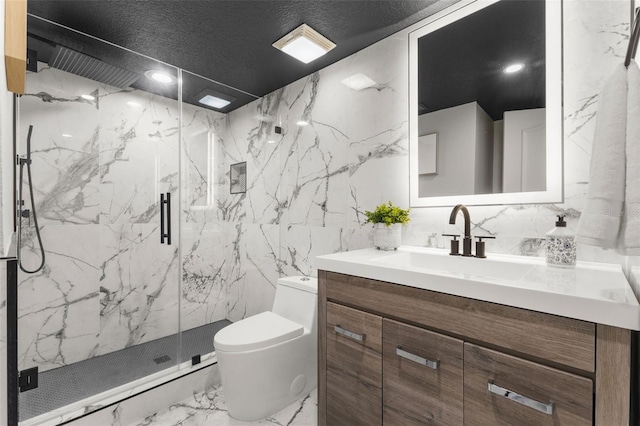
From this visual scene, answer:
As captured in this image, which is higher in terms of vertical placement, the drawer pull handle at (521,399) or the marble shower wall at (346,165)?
the marble shower wall at (346,165)

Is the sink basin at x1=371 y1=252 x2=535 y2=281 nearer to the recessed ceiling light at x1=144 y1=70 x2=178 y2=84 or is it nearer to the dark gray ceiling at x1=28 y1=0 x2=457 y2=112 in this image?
the dark gray ceiling at x1=28 y1=0 x2=457 y2=112

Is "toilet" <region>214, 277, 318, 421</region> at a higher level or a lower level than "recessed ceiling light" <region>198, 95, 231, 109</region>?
lower

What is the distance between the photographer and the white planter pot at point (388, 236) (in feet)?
5.40

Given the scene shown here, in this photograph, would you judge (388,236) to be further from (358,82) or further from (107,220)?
(107,220)

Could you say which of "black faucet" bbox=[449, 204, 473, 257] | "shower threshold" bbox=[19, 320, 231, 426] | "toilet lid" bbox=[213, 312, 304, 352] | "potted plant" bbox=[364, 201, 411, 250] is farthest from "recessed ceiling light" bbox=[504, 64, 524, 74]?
"shower threshold" bbox=[19, 320, 231, 426]

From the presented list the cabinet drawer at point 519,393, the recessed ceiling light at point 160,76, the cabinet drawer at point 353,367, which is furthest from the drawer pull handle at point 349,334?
the recessed ceiling light at point 160,76

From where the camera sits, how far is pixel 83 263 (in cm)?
219

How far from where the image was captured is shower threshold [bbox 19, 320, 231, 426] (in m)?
1.58

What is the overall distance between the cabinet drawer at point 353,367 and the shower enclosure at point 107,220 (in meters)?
1.20

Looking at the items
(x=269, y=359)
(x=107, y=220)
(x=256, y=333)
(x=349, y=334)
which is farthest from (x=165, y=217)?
(x=349, y=334)

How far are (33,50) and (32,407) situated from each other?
6.87 feet

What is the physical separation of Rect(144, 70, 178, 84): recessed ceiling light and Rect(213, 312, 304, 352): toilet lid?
1852 mm

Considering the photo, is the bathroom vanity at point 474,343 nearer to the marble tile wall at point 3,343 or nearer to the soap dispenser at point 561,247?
the soap dispenser at point 561,247

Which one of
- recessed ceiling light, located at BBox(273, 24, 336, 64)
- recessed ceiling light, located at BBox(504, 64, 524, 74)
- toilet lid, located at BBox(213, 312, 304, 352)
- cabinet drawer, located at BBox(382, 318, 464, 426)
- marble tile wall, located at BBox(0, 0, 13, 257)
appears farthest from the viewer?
recessed ceiling light, located at BBox(273, 24, 336, 64)
